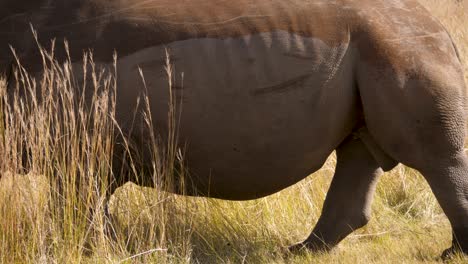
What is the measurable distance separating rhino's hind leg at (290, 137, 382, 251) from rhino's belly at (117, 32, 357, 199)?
0.49m

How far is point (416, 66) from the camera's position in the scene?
15.3 ft

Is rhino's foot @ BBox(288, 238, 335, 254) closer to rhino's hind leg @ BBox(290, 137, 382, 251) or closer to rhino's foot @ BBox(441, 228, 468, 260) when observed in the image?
rhino's hind leg @ BBox(290, 137, 382, 251)

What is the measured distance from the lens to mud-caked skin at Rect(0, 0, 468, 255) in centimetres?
471

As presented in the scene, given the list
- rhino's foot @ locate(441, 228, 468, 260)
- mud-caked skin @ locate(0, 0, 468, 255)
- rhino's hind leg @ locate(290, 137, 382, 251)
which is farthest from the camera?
rhino's hind leg @ locate(290, 137, 382, 251)

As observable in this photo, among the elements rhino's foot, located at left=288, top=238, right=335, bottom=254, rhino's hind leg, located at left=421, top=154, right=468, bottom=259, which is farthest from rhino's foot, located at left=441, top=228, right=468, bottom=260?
rhino's foot, located at left=288, top=238, right=335, bottom=254

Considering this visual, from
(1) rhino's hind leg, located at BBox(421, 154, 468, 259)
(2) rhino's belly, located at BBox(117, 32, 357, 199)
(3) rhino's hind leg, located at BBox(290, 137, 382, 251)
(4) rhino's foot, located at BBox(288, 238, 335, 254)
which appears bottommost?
(4) rhino's foot, located at BBox(288, 238, 335, 254)

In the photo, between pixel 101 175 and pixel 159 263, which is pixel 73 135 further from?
pixel 159 263

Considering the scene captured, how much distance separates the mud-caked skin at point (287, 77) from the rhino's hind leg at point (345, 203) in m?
0.37

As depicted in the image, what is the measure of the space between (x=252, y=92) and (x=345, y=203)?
997 mm

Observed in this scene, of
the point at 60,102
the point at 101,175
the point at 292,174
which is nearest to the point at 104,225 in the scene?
the point at 101,175

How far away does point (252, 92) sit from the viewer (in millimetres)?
4793

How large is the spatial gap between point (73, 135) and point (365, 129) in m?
1.52

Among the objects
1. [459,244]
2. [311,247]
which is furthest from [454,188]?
[311,247]

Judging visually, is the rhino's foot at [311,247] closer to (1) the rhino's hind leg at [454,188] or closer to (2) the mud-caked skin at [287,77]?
(2) the mud-caked skin at [287,77]
